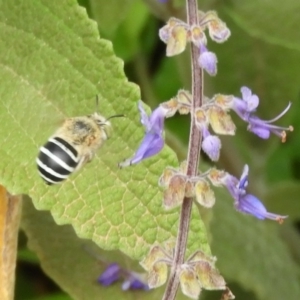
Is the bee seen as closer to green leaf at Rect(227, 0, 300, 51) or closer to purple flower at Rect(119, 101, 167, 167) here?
purple flower at Rect(119, 101, 167, 167)

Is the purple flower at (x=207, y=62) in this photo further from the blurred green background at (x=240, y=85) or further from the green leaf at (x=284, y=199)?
the green leaf at (x=284, y=199)

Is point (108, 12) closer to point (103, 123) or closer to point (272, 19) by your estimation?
point (272, 19)

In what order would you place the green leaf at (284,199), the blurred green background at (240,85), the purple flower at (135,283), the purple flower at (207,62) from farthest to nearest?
the green leaf at (284,199)
the blurred green background at (240,85)
the purple flower at (135,283)
the purple flower at (207,62)

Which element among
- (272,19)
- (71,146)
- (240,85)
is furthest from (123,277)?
(240,85)

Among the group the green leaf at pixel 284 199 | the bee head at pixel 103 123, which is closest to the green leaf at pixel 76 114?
the bee head at pixel 103 123

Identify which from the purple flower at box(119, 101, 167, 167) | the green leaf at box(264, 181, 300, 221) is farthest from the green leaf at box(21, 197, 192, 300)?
the green leaf at box(264, 181, 300, 221)
